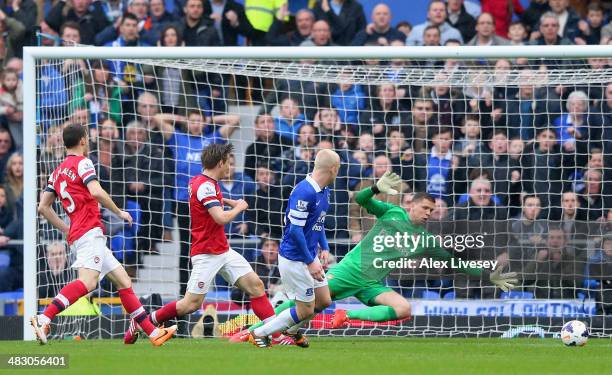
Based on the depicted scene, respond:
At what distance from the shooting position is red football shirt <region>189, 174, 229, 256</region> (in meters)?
11.0

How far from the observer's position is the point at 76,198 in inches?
435

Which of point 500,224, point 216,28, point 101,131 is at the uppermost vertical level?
point 216,28

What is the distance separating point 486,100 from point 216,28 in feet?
14.8

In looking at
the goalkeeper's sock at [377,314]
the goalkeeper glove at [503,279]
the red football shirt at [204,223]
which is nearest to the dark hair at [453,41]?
the goalkeeper glove at [503,279]

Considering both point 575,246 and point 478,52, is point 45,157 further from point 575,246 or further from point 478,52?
point 575,246

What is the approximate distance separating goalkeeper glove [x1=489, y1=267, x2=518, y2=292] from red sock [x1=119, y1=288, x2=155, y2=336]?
387 centimetres

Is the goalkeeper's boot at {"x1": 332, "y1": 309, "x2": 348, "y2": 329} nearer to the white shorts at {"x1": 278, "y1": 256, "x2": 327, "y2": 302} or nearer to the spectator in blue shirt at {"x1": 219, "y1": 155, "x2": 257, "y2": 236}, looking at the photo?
the white shorts at {"x1": 278, "y1": 256, "x2": 327, "y2": 302}

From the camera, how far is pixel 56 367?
8.50m

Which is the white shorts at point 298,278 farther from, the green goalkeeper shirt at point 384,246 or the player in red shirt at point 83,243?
the green goalkeeper shirt at point 384,246

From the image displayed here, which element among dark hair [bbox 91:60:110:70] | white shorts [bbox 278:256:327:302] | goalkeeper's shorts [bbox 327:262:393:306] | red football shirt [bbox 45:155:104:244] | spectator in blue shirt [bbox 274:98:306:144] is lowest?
goalkeeper's shorts [bbox 327:262:393:306]

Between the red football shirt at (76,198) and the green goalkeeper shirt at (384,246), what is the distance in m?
2.70

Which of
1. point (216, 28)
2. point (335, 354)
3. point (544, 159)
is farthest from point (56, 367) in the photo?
point (216, 28)

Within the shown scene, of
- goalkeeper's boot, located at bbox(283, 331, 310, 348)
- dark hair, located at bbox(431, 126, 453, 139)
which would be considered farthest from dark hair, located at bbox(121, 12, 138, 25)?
goalkeeper's boot, located at bbox(283, 331, 310, 348)

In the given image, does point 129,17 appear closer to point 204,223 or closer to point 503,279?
point 204,223
